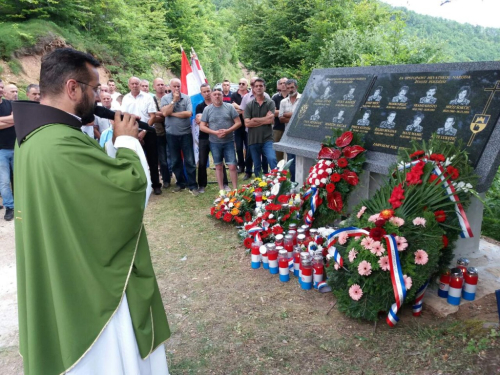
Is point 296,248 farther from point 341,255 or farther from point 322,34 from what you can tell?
point 322,34

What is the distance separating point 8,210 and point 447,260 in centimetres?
660

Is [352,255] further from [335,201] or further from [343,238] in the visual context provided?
[335,201]

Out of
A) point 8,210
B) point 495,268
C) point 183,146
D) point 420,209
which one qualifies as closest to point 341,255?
point 420,209

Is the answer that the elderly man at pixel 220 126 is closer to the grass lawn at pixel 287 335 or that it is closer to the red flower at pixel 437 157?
the grass lawn at pixel 287 335

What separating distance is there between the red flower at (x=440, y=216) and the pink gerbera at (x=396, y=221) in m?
0.32

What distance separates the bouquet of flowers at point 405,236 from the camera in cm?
287

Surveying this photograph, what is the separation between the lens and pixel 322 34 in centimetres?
1518

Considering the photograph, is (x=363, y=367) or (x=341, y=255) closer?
(x=363, y=367)

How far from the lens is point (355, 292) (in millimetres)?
3018

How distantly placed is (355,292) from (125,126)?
7.04 ft

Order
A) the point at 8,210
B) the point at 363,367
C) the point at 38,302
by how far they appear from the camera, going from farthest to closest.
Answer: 1. the point at 8,210
2. the point at 363,367
3. the point at 38,302

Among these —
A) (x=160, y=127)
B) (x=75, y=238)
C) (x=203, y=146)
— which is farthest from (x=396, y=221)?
(x=160, y=127)

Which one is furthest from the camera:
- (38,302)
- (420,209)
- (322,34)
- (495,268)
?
(322,34)

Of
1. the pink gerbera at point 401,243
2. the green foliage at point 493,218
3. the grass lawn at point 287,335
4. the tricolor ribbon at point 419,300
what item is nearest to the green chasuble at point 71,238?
the grass lawn at point 287,335
